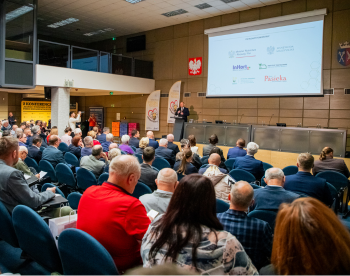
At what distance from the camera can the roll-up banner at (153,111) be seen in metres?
12.7

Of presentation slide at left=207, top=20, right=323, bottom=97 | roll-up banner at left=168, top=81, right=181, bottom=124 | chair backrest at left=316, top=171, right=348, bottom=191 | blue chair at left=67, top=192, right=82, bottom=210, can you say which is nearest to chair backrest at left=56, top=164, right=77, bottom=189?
blue chair at left=67, top=192, right=82, bottom=210

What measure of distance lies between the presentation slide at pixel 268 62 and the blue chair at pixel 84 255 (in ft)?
28.9

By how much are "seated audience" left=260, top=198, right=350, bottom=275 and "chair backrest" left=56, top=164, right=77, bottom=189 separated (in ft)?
12.5

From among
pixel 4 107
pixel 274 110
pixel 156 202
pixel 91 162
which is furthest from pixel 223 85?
pixel 4 107

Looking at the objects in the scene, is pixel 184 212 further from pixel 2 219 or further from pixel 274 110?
pixel 274 110

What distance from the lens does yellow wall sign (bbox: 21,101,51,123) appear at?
14927mm

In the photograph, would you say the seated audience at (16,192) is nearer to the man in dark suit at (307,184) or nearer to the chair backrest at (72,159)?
the man in dark suit at (307,184)

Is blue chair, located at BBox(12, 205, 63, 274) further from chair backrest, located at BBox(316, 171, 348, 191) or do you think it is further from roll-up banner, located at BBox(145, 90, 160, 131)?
roll-up banner, located at BBox(145, 90, 160, 131)

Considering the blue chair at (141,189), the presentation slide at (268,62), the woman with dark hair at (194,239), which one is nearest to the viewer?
the woman with dark hair at (194,239)

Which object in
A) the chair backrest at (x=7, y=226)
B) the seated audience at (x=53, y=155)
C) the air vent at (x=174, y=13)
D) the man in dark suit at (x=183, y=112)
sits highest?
the air vent at (x=174, y=13)

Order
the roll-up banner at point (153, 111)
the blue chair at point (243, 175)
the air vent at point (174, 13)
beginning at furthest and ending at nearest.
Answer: the roll-up banner at point (153, 111), the air vent at point (174, 13), the blue chair at point (243, 175)

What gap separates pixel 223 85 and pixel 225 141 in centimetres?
235

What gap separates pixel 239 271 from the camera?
55.6 inches

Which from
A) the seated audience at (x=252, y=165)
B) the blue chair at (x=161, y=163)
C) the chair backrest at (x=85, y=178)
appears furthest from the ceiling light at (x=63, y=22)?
the seated audience at (x=252, y=165)
